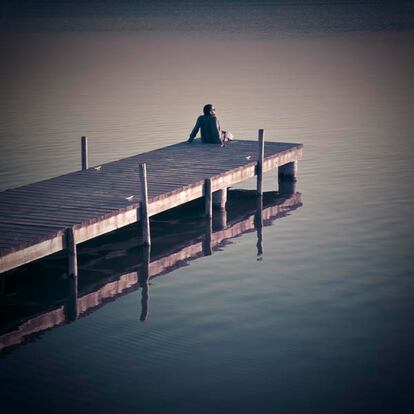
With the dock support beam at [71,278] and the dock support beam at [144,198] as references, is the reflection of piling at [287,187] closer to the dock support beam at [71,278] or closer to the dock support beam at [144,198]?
the dock support beam at [144,198]

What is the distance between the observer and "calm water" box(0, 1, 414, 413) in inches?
540

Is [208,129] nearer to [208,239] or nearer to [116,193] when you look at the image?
[208,239]

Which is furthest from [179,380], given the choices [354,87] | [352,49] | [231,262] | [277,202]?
[352,49]

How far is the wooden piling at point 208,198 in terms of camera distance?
Result: 22.3 m

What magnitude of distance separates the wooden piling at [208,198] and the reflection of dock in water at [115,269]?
0.79 ft

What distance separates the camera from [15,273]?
18.9 meters

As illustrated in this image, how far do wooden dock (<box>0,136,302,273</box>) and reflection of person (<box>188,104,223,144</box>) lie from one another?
231mm

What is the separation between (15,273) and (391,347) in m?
8.03

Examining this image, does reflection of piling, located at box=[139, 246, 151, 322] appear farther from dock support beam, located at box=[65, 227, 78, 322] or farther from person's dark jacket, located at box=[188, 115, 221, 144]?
person's dark jacket, located at box=[188, 115, 221, 144]

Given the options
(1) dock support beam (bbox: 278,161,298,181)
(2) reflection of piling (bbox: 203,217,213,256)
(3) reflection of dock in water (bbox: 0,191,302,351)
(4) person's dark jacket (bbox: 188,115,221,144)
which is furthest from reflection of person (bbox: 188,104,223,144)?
(2) reflection of piling (bbox: 203,217,213,256)

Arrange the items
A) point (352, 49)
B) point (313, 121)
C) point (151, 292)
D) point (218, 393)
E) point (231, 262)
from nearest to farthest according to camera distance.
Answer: point (218, 393), point (151, 292), point (231, 262), point (313, 121), point (352, 49)

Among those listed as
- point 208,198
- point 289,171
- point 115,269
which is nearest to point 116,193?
point 115,269

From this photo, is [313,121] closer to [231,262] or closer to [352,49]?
[231,262]

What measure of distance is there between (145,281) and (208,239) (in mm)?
3281
